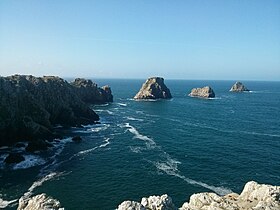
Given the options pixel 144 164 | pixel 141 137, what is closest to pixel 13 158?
pixel 144 164

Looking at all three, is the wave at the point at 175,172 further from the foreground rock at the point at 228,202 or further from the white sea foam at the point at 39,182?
the foreground rock at the point at 228,202

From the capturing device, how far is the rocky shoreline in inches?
1241

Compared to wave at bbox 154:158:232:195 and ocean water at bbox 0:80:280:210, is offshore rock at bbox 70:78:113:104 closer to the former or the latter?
ocean water at bbox 0:80:280:210

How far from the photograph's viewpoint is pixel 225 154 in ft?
279

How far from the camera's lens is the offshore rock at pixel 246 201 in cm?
3316

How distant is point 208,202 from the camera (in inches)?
1390

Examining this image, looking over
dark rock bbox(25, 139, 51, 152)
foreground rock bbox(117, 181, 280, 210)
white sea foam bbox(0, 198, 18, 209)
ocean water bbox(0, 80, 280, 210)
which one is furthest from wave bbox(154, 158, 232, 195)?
white sea foam bbox(0, 198, 18, 209)

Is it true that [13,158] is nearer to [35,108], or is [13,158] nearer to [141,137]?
[35,108]

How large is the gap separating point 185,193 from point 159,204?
3082 centimetres

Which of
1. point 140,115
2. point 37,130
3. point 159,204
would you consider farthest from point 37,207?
point 140,115

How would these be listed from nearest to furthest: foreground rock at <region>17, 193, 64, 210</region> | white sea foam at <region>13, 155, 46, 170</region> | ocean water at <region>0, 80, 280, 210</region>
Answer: foreground rock at <region>17, 193, 64, 210</region> → ocean water at <region>0, 80, 280, 210</region> → white sea foam at <region>13, 155, 46, 170</region>

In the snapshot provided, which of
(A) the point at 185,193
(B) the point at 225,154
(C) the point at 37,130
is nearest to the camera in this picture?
(A) the point at 185,193

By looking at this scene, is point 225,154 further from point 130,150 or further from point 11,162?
point 11,162

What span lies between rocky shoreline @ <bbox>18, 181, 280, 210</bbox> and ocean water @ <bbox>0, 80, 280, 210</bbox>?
21788 mm
